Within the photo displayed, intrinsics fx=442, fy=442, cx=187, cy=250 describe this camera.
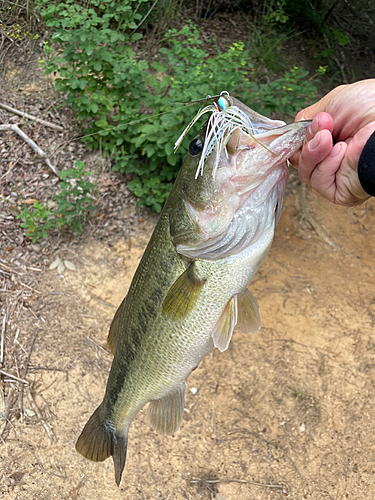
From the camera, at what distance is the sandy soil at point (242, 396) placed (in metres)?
2.99

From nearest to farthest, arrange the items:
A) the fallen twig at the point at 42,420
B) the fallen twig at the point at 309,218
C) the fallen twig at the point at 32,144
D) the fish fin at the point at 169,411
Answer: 1. the fish fin at the point at 169,411
2. the fallen twig at the point at 42,420
3. the fallen twig at the point at 309,218
4. the fallen twig at the point at 32,144

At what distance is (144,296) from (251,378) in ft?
6.09

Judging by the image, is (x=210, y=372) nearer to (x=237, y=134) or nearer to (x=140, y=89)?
(x=237, y=134)

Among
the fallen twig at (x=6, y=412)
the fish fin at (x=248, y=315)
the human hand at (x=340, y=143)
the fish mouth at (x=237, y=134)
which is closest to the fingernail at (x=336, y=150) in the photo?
the human hand at (x=340, y=143)

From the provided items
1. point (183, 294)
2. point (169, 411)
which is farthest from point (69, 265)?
point (183, 294)

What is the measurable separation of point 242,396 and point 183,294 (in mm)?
1903

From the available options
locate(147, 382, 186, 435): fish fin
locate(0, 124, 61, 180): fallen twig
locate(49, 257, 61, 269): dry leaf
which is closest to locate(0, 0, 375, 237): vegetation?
locate(49, 257, 61, 269): dry leaf

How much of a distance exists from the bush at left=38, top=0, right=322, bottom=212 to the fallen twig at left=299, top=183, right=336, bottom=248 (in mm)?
916

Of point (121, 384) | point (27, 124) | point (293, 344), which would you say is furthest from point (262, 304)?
point (27, 124)

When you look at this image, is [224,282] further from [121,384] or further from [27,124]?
[27,124]

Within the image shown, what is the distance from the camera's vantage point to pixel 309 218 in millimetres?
4539

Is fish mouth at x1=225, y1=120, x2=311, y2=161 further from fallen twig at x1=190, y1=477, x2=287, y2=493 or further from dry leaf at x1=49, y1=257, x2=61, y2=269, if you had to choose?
dry leaf at x1=49, y1=257, x2=61, y2=269

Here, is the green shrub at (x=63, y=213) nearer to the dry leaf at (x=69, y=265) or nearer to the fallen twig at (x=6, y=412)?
the dry leaf at (x=69, y=265)

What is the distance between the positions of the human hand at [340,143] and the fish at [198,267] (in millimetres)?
122
